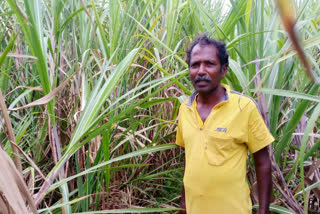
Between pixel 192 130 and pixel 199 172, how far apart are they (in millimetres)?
132

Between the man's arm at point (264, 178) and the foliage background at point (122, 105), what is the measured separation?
37 mm

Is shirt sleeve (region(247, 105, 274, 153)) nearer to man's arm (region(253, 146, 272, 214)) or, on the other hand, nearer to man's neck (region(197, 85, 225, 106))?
man's arm (region(253, 146, 272, 214))

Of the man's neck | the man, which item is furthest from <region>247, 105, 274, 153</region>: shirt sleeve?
the man's neck

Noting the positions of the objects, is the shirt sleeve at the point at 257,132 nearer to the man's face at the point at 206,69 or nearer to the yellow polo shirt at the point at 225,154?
the yellow polo shirt at the point at 225,154

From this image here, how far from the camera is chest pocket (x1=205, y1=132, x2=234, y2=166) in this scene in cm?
94

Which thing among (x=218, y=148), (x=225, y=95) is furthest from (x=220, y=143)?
(x=225, y=95)

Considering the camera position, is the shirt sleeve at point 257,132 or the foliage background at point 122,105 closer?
the foliage background at point 122,105

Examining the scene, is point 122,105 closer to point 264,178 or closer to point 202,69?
point 202,69

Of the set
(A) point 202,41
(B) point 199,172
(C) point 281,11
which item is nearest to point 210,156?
(B) point 199,172

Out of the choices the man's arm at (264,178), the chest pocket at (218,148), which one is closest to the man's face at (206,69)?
the chest pocket at (218,148)

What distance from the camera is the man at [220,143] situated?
922 millimetres

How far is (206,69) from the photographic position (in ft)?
3.27

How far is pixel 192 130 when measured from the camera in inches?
39.8

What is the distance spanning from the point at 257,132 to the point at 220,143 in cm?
11
